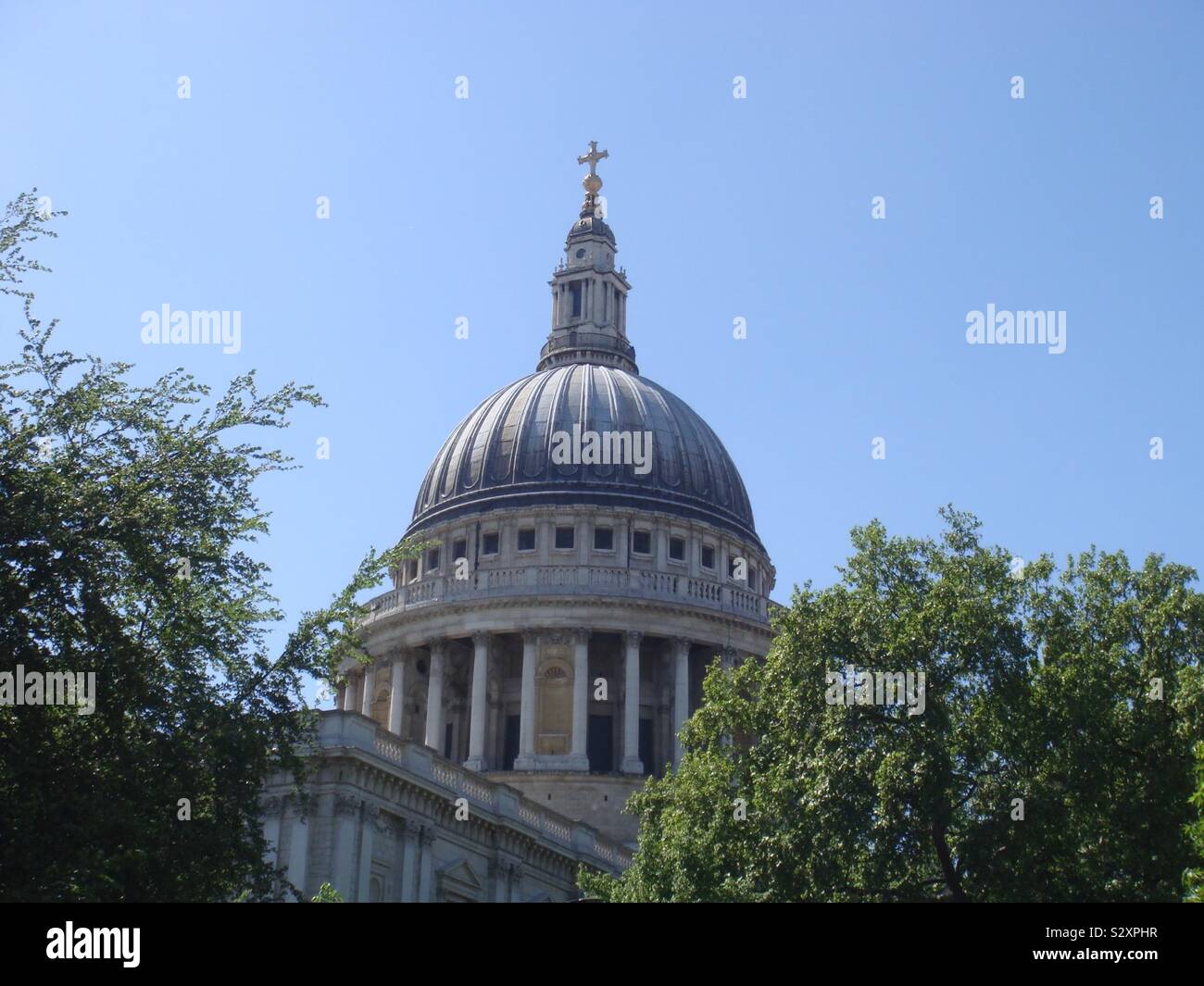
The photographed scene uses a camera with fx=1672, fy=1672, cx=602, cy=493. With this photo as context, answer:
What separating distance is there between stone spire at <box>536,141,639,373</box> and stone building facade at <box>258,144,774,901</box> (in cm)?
11

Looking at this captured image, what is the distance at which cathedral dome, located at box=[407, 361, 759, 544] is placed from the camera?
81625 millimetres

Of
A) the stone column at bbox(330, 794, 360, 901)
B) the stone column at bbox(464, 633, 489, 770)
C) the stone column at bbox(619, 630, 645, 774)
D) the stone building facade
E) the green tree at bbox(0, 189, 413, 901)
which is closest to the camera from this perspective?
the green tree at bbox(0, 189, 413, 901)

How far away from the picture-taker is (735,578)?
83.6 m

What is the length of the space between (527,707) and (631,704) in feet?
15.1

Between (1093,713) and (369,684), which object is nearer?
(1093,713)

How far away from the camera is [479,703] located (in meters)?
74.8

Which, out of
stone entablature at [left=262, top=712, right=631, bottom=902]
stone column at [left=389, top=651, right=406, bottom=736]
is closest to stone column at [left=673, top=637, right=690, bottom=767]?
stone column at [left=389, top=651, right=406, bottom=736]

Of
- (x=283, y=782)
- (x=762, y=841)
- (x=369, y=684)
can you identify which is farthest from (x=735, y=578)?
(x=762, y=841)

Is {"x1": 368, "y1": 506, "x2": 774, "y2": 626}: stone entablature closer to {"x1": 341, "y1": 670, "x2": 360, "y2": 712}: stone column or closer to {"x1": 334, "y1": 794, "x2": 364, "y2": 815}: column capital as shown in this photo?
{"x1": 341, "y1": 670, "x2": 360, "y2": 712}: stone column

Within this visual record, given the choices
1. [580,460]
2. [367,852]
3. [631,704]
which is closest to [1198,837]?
[367,852]

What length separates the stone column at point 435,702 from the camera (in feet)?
251
